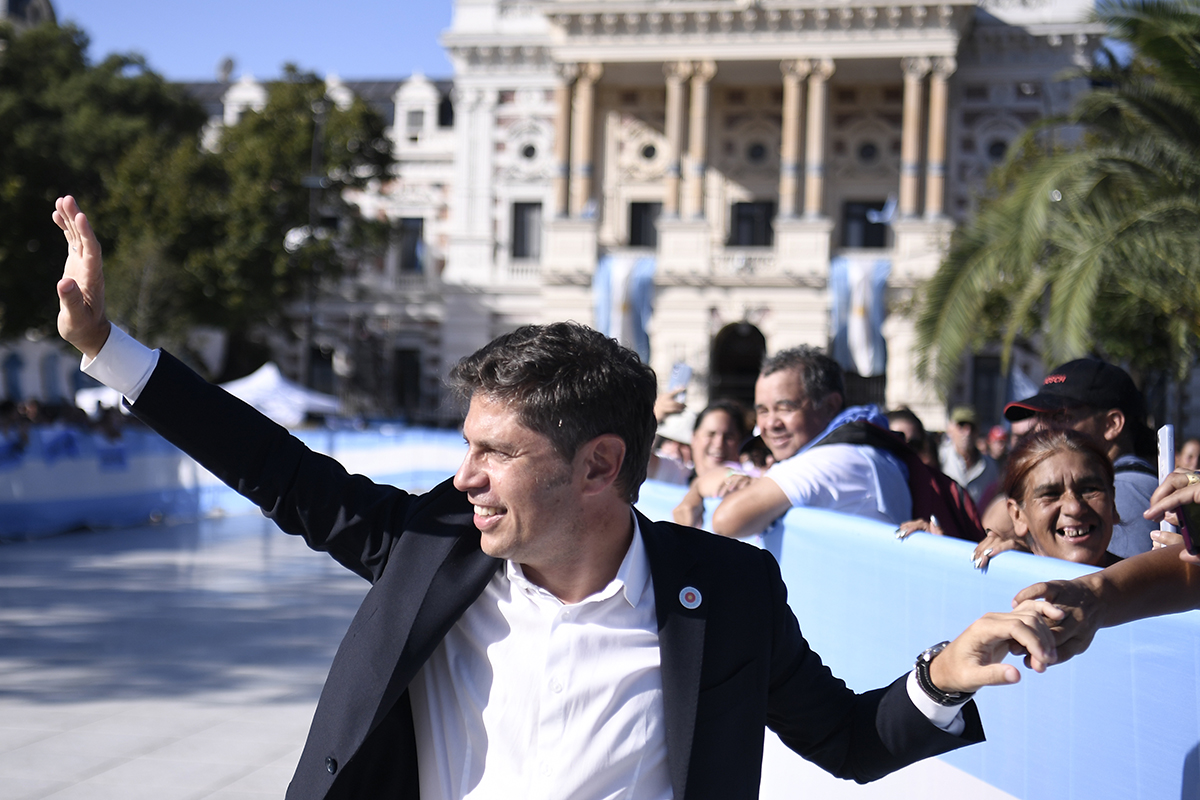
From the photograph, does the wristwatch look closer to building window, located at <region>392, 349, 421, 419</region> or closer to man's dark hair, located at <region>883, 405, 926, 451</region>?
man's dark hair, located at <region>883, 405, 926, 451</region>

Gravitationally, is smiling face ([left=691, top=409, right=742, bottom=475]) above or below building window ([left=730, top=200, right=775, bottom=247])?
below

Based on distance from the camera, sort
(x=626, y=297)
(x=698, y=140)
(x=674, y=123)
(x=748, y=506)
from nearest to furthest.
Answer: (x=748, y=506)
(x=626, y=297)
(x=698, y=140)
(x=674, y=123)

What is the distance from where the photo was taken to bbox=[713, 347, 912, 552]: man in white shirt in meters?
4.74

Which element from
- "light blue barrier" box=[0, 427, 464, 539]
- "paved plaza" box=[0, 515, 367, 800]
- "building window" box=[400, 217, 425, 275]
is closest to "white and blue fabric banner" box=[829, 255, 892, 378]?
"building window" box=[400, 217, 425, 275]

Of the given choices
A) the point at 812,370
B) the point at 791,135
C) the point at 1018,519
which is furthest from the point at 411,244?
the point at 1018,519

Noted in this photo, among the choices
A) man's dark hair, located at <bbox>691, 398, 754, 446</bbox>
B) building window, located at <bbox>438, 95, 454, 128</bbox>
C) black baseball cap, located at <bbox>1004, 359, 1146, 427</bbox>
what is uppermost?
building window, located at <bbox>438, 95, 454, 128</bbox>

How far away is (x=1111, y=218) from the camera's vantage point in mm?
10641

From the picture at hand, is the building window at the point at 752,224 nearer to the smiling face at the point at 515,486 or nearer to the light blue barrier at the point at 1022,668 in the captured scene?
the light blue barrier at the point at 1022,668

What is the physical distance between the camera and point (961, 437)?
491 inches

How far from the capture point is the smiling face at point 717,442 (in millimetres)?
7391

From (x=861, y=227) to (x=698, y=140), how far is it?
5.69 metres

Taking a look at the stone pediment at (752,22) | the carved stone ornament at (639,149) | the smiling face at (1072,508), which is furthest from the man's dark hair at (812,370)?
the carved stone ornament at (639,149)

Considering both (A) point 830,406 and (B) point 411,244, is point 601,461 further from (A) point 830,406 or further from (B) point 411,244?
(B) point 411,244

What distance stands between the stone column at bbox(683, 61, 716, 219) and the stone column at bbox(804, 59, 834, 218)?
9.32ft
